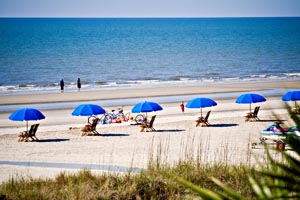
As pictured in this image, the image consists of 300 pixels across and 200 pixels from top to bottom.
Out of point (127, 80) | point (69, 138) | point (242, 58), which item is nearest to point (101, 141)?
point (69, 138)

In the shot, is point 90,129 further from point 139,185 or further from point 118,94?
point 118,94

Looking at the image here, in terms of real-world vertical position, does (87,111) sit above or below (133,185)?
above

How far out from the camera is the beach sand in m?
14.5

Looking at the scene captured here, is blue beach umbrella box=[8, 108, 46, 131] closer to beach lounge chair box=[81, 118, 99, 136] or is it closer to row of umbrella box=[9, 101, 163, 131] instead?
row of umbrella box=[9, 101, 163, 131]

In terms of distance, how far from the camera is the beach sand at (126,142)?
47.6 ft

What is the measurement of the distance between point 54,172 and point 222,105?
55.2 ft

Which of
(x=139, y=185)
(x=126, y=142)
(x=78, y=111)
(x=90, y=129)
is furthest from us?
(x=78, y=111)

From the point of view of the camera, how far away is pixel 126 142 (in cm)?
1909

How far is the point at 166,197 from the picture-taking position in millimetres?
8508

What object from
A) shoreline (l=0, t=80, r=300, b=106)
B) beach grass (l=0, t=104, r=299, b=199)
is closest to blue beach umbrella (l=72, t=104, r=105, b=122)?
beach grass (l=0, t=104, r=299, b=199)

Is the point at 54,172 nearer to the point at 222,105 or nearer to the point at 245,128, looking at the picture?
the point at 245,128

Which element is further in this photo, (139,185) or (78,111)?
(78,111)

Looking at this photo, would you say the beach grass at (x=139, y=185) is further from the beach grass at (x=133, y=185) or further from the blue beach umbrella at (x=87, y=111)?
the blue beach umbrella at (x=87, y=111)

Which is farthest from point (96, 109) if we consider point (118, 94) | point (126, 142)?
point (118, 94)
